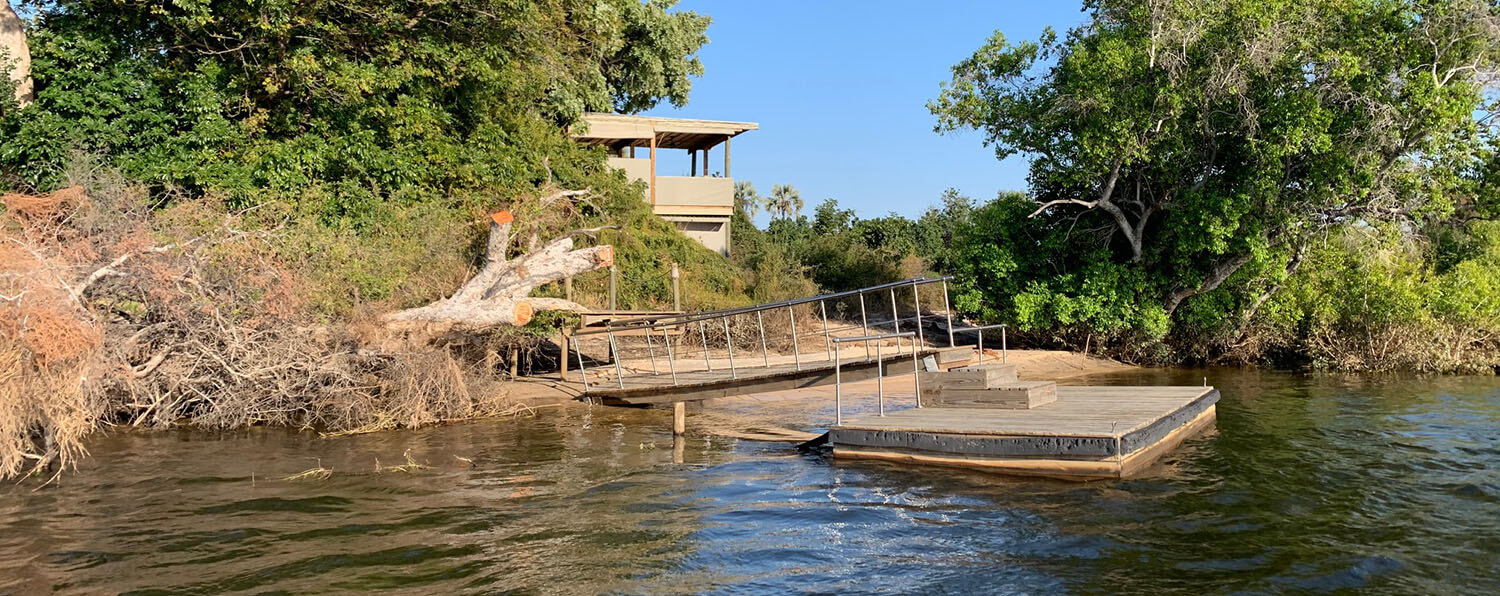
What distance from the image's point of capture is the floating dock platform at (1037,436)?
10586 millimetres

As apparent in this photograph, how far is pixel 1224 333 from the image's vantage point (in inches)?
893

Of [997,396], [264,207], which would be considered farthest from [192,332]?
[997,396]

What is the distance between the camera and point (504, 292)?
1490 centimetres

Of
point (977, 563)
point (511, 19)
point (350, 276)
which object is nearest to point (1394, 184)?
point (977, 563)

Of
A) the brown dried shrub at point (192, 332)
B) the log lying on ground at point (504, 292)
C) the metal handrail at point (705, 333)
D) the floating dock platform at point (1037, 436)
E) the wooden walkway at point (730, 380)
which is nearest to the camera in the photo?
the floating dock platform at point (1037, 436)

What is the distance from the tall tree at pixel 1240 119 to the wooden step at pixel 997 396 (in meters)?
8.13

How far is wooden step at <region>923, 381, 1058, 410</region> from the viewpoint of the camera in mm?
12695

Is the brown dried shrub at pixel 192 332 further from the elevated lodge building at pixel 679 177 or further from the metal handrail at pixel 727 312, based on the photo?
the elevated lodge building at pixel 679 177

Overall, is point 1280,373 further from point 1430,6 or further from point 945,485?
point 945,485

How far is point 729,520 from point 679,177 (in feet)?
71.0

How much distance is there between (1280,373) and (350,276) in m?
18.4

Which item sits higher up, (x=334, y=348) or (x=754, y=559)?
(x=334, y=348)

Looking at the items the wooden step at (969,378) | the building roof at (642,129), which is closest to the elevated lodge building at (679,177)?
the building roof at (642,129)

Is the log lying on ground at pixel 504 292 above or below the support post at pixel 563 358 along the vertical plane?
above
